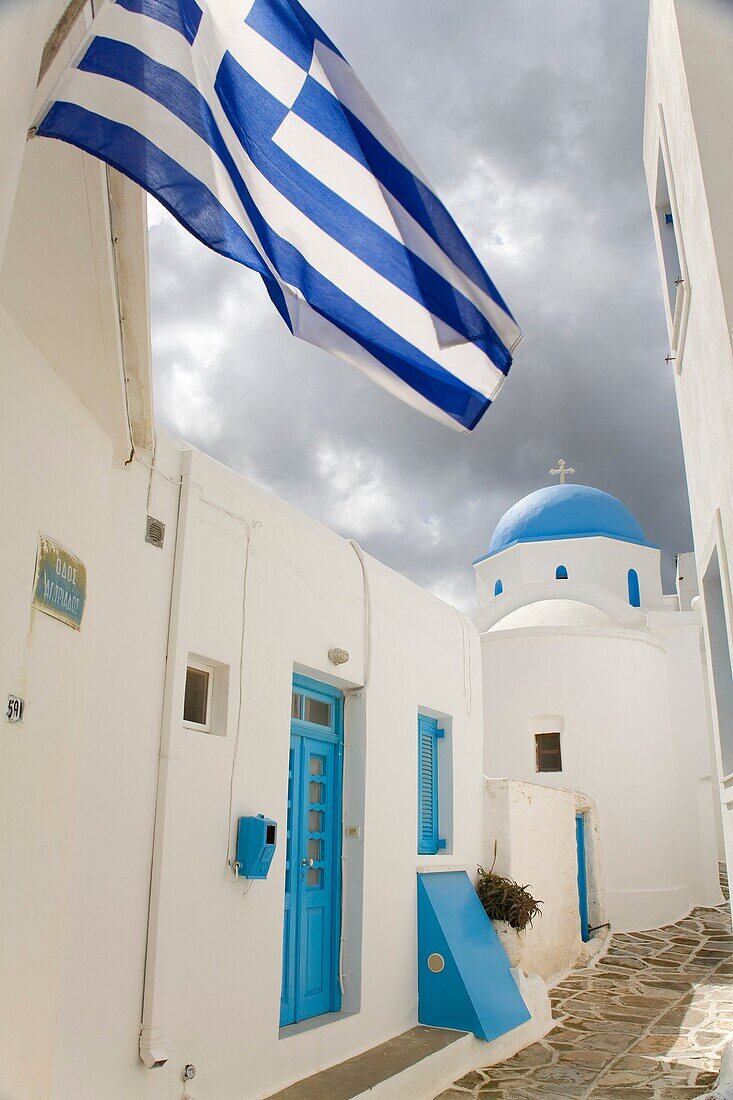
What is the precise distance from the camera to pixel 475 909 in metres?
8.82

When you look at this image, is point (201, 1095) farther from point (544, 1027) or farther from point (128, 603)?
point (544, 1027)

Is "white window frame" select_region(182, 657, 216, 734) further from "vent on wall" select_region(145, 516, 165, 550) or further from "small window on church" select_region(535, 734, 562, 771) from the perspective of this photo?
"small window on church" select_region(535, 734, 562, 771)

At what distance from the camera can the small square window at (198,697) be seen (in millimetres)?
5520

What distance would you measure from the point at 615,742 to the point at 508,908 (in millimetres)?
6968

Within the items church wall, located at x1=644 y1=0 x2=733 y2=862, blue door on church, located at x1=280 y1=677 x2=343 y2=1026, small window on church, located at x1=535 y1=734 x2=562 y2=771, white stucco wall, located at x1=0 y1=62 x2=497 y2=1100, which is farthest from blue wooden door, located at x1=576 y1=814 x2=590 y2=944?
church wall, located at x1=644 y1=0 x2=733 y2=862

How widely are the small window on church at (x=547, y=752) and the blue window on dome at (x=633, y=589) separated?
7318 millimetres

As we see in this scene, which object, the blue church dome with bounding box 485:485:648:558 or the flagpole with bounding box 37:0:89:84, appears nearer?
the flagpole with bounding box 37:0:89:84

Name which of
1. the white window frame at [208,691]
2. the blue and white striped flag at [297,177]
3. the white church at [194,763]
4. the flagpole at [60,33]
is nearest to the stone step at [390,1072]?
the white church at [194,763]

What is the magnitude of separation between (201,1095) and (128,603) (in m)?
2.77

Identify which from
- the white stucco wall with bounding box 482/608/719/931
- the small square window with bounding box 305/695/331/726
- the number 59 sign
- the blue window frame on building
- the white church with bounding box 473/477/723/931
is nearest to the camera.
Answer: the number 59 sign

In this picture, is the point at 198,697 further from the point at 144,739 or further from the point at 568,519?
the point at 568,519

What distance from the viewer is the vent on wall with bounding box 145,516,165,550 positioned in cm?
510

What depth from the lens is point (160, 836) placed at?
4.86 metres

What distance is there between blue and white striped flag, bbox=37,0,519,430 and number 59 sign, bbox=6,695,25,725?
1.70 m
